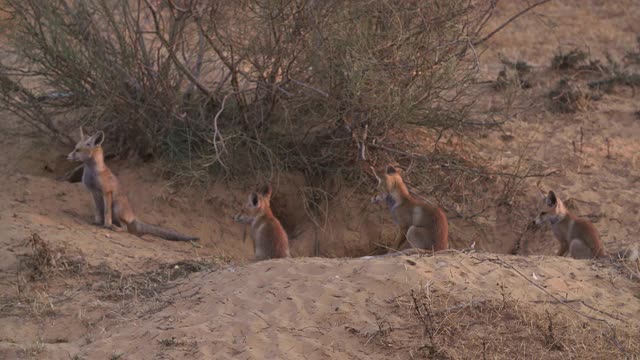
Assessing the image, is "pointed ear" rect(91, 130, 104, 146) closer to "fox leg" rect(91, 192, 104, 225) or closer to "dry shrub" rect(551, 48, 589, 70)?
"fox leg" rect(91, 192, 104, 225)

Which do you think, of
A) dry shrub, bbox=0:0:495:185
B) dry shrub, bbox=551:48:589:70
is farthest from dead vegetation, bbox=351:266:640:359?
dry shrub, bbox=551:48:589:70

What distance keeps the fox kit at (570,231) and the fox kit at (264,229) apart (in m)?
2.66

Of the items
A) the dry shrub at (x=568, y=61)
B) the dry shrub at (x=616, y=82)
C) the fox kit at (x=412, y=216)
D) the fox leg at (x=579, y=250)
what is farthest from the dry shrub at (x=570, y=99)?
the fox kit at (x=412, y=216)

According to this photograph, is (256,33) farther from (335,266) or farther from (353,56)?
(335,266)

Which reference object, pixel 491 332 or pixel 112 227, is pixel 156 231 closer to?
pixel 112 227

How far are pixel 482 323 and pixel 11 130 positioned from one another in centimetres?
665

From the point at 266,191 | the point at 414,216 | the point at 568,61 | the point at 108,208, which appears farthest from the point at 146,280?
the point at 568,61

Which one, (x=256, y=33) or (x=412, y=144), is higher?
(x=256, y=33)

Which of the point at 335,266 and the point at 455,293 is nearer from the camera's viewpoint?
the point at 455,293

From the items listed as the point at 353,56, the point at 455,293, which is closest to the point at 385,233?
the point at 353,56

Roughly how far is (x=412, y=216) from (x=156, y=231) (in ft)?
8.86

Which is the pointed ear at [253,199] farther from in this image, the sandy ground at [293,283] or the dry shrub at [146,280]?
the dry shrub at [146,280]

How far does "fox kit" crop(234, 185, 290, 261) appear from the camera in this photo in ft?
28.2

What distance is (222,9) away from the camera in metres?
9.32
